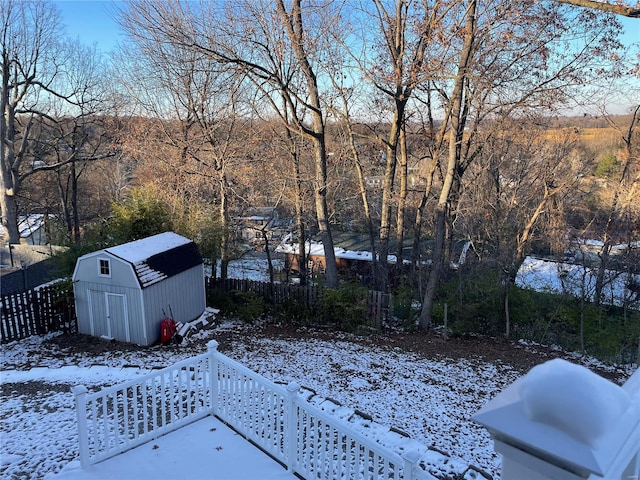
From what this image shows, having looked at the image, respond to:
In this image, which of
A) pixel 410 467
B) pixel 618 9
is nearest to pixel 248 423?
pixel 410 467

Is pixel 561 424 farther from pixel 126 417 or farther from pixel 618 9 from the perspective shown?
pixel 618 9

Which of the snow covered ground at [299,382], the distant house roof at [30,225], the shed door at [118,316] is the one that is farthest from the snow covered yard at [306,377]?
the distant house roof at [30,225]

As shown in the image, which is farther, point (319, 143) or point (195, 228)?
point (319, 143)

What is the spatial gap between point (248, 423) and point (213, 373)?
27.7 inches

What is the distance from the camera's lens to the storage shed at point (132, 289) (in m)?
8.48

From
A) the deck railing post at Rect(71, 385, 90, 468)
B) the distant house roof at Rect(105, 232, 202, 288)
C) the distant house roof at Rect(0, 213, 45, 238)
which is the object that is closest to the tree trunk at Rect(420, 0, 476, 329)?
the distant house roof at Rect(105, 232, 202, 288)

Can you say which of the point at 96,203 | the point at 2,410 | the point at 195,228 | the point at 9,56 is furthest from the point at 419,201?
the point at 96,203

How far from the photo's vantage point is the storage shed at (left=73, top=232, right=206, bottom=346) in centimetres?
848

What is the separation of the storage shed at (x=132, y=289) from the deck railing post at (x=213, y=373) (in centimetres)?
413

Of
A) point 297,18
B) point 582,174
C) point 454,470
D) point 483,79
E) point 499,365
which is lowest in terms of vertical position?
point 499,365

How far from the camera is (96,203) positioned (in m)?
26.0

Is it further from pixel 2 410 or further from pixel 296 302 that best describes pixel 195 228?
pixel 2 410

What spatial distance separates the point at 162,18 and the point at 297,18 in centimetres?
344

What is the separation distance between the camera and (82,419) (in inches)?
154
